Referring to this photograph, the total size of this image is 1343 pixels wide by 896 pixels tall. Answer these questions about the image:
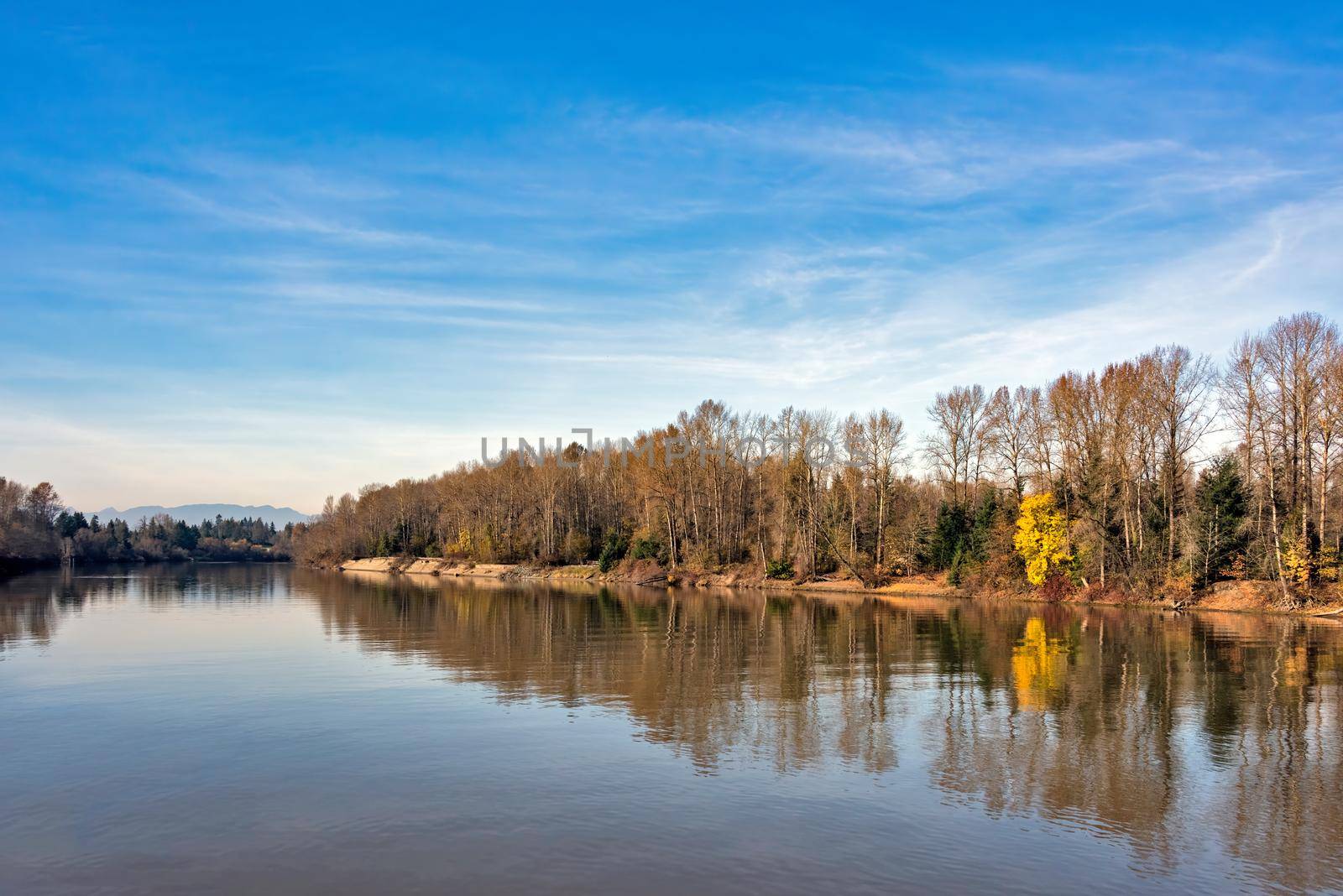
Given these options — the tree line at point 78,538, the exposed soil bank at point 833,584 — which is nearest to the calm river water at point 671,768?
the exposed soil bank at point 833,584

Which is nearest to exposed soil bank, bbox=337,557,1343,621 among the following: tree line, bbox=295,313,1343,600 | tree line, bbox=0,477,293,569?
tree line, bbox=295,313,1343,600

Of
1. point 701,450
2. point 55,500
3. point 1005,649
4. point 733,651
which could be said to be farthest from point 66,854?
point 55,500

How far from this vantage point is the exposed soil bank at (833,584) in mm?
45562

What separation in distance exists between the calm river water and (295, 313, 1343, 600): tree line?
2232cm

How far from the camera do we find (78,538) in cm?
14925

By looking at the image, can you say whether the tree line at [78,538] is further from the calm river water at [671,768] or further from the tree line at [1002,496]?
the calm river water at [671,768]

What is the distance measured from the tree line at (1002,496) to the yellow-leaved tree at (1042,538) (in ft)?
0.42

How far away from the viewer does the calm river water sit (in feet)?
33.9

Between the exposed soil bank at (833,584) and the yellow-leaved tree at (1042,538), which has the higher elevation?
the yellow-leaved tree at (1042,538)

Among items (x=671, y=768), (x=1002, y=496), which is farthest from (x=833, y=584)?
(x=671, y=768)

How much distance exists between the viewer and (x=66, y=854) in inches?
423

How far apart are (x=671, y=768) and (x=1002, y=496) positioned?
5925 centimetres

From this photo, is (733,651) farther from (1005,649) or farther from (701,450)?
(701,450)

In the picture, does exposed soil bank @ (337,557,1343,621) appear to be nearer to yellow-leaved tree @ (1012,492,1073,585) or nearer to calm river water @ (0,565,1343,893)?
yellow-leaved tree @ (1012,492,1073,585)
